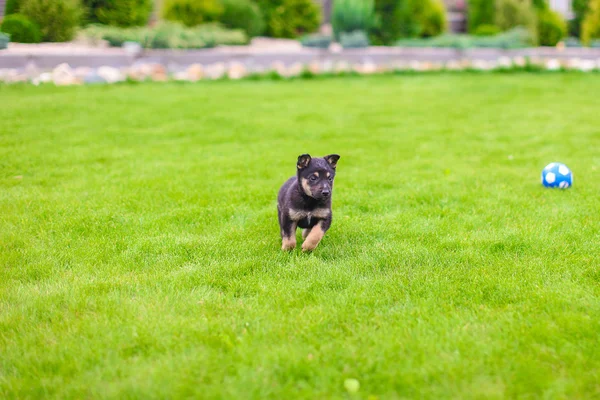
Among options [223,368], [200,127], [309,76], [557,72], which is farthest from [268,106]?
[557,72]

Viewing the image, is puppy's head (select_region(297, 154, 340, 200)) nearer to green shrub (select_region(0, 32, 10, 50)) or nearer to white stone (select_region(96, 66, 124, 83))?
green shrub (select_region(0, 32, 10, 50))

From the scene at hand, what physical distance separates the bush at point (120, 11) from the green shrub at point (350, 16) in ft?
19.5

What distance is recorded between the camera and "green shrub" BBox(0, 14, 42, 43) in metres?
11.4

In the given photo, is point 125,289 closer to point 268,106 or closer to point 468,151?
point 468,151

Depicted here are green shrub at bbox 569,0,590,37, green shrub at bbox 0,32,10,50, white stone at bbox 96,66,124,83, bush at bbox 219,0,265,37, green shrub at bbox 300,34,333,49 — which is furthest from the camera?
green shrub at bbox 569,0,590,37

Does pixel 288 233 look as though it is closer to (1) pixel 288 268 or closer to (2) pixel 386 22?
(1) pixel 288 268

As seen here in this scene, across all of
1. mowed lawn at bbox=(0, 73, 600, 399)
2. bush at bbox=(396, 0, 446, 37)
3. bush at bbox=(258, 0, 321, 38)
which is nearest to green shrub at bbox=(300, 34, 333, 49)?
bush at bbox=(258, 0, 321, 38)

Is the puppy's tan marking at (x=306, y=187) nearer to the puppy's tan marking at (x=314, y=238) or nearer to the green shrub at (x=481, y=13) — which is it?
the puppy's tan marking at (x=314, y=238)

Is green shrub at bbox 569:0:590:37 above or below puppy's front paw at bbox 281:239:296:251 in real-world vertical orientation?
above

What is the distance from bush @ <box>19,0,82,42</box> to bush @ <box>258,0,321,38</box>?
8.22 metres

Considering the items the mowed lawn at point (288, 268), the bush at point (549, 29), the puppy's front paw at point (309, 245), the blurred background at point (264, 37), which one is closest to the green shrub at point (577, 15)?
the blurred background at point (264, 37)

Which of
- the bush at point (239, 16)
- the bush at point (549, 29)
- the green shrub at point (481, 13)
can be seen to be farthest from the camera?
the bush at point (549, 29)

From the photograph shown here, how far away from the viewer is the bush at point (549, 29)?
915 inches

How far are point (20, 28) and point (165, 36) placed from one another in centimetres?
438
